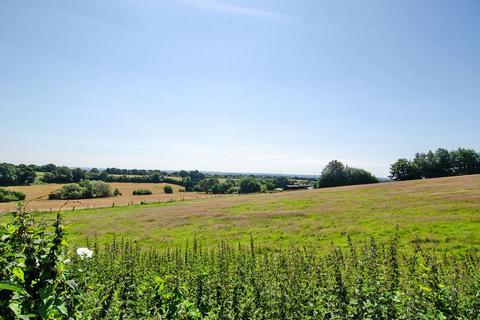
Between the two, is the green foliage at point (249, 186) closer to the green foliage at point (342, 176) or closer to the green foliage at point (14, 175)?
the green foliage at point (342, 176)

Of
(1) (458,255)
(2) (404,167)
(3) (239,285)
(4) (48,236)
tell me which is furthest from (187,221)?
(2) (404,167)

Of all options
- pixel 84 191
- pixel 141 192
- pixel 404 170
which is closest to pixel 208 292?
pixel 84 191

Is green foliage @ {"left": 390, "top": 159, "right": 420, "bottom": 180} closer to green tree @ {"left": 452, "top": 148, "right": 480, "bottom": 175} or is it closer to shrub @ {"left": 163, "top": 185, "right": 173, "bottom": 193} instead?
green tree @ {"left": 452, "top": 148, "right": 480, "bottom": 175}

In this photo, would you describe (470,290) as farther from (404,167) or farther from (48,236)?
(404,167)

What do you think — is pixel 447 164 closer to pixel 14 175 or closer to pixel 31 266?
pixel 31 266

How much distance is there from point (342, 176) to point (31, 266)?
11192 cm

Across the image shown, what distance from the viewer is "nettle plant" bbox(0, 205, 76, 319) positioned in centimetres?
288

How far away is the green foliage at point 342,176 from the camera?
10781cm

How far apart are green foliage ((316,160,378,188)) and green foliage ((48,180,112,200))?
70096 mm

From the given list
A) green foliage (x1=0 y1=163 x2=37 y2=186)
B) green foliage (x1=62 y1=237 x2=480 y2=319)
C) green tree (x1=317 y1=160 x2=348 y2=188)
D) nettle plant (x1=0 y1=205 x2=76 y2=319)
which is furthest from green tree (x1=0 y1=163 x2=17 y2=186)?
nettle plant (x1=0 y1=205 x2=76 y2=319)

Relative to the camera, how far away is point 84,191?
96.1 meters

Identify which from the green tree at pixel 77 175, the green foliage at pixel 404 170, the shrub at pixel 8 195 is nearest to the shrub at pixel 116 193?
the shrub at pixel 8 195

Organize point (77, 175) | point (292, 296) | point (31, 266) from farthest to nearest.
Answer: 1. point (77, 175)
2. point (292, 296)
3. point (31, 266)

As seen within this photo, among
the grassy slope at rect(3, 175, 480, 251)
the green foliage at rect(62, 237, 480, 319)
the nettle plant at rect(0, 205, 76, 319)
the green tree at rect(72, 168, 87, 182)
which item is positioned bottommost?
the grassy slope at rect(3, 175, 480, 251)
